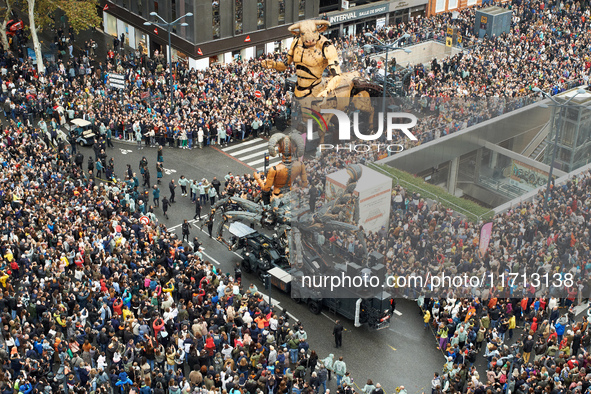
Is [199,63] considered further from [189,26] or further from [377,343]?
[377,343]

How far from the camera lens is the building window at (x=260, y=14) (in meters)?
63.3

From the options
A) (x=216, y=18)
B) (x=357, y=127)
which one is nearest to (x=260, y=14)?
(x=216, y=18)

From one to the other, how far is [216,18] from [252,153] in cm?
1479

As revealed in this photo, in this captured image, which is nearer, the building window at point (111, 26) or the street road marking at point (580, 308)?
the street road marking at point (580, 308)

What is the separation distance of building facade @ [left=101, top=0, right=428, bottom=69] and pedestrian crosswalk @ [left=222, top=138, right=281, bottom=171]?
38.5ft

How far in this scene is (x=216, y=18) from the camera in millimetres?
61125

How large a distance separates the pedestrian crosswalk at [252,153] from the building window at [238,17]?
13201 millimetres

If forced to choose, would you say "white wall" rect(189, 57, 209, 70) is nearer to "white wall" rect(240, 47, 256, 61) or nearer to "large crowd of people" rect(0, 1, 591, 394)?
"white wall" rect(240, 47, 256, 61)

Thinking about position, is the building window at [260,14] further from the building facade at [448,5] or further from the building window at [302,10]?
the building facade at [448,5]

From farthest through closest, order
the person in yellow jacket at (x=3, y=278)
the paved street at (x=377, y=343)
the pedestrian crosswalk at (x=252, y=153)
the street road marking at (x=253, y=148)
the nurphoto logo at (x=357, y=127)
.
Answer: the street road marking at (x=253, y=148), the pedestrian crosswalk at (x=252, y=153), the nurphoto logo at (x=357, y=127), the person in yellow jacket at (x=3, y=278), the paved street at (x=377, y=343)

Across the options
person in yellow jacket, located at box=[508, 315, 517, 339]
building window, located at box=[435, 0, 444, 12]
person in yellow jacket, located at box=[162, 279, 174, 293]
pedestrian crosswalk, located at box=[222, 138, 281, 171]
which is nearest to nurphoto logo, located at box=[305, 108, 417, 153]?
pedestrian crosswalk, located at box=[222, 138, 281, 171]

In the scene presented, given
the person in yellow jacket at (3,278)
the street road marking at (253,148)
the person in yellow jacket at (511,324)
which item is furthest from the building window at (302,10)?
the person in yellow jacket at (511,324)

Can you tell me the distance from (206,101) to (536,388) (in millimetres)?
31455

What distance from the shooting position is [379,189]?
39719mm
